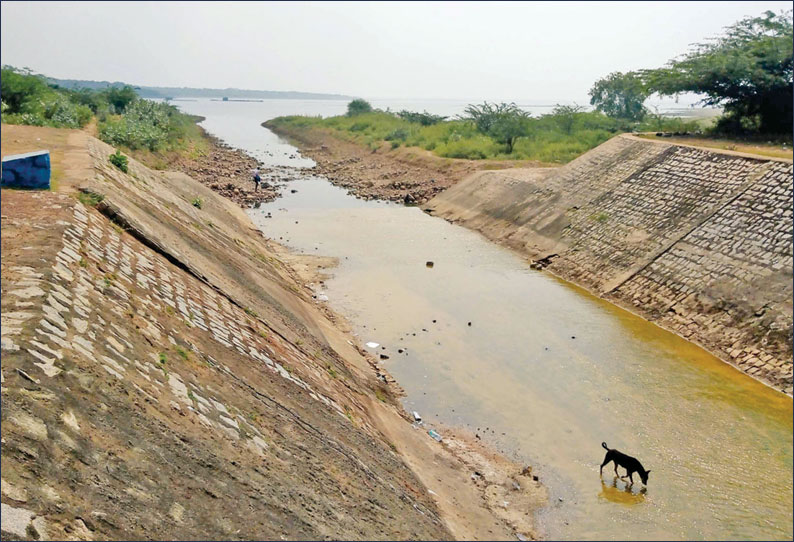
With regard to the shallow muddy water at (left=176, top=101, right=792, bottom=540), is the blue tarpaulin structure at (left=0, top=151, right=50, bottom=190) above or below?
above

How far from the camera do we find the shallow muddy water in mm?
8523

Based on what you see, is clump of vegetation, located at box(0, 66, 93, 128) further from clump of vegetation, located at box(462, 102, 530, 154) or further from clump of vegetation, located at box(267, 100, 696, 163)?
clump of vegetation, located at box(462, 102, 530, 154)

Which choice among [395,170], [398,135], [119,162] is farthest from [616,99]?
[119,162]

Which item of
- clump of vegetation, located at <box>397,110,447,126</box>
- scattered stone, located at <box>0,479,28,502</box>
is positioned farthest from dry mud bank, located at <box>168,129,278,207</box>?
scattered stone, located at <box>0,479,28,502</box>

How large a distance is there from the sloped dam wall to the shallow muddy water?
87 cm

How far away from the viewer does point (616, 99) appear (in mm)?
65812

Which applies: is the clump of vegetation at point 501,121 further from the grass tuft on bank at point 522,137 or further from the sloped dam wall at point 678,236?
the sloped dam wall at point 678,236

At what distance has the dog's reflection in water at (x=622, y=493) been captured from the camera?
8.59 meters

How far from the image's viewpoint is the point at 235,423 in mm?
6371

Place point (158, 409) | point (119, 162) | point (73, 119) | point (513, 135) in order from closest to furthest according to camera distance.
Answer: point (158, 409), point (119, 162), point (73, 119), point (513, 135)

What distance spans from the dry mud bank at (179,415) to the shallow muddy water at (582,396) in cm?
102

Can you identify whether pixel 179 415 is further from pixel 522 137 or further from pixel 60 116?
pixel 522 137

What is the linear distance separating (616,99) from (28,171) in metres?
65.5

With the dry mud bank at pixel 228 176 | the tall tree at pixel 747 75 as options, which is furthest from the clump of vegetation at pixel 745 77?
the dry mud bank at pixel 228 176
